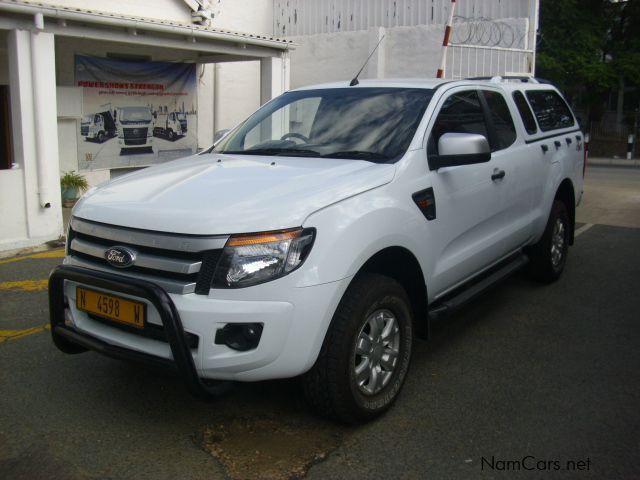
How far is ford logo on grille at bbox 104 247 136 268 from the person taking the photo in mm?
3301

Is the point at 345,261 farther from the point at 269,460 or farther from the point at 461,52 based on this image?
the point at 461,52

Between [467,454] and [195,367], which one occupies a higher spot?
[195,367]

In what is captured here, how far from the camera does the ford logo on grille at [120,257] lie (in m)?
3.30

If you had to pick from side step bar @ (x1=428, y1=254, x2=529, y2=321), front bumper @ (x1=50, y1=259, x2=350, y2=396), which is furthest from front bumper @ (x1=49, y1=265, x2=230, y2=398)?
side step bar @ (x1=428, y1=254, x2=529, y2=321)

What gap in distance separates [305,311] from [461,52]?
10.0 m

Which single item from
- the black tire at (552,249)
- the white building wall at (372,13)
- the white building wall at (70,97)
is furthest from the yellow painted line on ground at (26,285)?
the white building wall at (372,13)

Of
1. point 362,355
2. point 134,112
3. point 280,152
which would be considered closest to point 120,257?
point 362,355

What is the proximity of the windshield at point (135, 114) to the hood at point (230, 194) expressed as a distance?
27.3ft

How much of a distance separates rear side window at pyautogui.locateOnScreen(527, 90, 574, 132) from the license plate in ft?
13.5

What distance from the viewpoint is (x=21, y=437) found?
138 inches

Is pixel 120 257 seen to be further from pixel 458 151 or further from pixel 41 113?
pixel 41 113

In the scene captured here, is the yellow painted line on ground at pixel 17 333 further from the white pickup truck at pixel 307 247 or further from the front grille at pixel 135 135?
the front grille at pixel 135 135

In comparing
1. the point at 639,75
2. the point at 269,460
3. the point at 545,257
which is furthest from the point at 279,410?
the point at 639,75

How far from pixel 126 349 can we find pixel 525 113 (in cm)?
398
